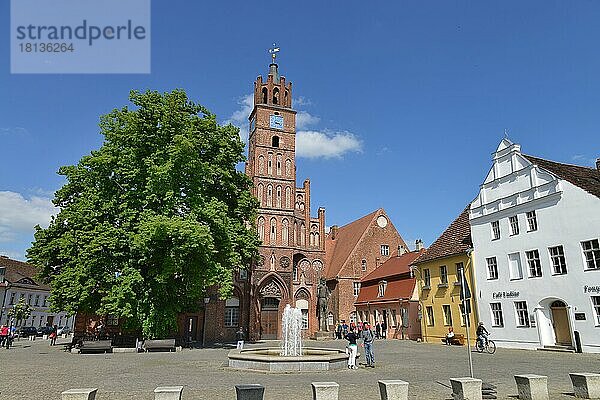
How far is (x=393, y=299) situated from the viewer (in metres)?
42.3

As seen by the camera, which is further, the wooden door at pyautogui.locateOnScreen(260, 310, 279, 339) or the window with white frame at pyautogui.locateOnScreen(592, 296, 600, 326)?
the wooden door at pyautogui.locateOnScreen(260, 310, 279, 339)

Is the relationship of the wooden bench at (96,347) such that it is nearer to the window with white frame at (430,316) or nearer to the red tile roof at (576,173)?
the window with white frame at (430,316)

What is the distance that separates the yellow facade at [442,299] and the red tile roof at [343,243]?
49.9ft

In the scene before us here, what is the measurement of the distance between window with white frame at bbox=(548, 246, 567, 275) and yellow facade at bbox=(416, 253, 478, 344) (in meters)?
6.49

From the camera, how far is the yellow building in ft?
106

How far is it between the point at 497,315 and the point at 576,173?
10118mm

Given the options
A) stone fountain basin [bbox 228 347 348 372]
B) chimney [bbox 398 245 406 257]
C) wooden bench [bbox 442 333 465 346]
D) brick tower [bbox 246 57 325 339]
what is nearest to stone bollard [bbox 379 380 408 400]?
stone fountain basin [bbox 228 347 348 372]

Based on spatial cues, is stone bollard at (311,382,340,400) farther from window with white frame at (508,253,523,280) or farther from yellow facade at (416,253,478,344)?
yellow facade at (416,253,478,344)

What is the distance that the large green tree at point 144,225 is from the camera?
25422mm

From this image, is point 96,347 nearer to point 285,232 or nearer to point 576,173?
point 285,232

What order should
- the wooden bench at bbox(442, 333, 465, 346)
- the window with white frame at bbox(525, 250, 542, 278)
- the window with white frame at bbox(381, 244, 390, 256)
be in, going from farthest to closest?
the window with white frame at bbox(381, 244, 390, 256)
the wooden bench at bbox(442, 333, 465, 346)
the window with white frame at bbox(525, 250, 542, 278)

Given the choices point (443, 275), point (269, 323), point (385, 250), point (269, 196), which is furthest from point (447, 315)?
point (269, 196)

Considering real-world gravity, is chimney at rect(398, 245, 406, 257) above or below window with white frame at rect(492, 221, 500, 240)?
above

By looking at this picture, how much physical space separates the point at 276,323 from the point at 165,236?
25.2 metres
